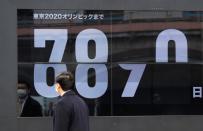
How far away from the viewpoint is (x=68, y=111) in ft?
22.4

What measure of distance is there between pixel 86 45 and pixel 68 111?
401 centimetres

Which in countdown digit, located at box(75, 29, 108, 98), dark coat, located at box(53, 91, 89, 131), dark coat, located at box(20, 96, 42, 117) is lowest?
dark coat, located at box(20, 96, 42, 117)

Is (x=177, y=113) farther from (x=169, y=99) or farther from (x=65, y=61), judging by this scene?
(x=65, y=61)

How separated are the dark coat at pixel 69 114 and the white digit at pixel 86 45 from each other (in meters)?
3.78

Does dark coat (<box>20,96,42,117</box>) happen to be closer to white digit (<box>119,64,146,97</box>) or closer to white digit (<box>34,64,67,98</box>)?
white digit (<box>34,64,67,98</box>)

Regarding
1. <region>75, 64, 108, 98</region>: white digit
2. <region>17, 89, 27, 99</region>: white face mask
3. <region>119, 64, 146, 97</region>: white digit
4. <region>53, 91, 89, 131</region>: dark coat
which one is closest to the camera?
<region>53, 91, 89, 131</region>: dark coat

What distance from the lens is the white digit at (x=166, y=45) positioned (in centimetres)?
1093

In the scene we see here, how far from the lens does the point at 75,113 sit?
687 centimetres

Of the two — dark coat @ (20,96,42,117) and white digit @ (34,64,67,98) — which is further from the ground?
white digit @ (34,64,67,98)

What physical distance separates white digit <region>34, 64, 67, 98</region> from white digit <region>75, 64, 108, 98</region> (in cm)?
36

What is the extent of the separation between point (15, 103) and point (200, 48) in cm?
364

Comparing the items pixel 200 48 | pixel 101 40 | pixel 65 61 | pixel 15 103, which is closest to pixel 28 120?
pixel 15 103

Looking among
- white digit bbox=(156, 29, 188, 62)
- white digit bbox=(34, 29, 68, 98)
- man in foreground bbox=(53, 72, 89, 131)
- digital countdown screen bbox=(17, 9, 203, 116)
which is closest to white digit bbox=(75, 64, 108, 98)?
digital countdown screen bbox=(17, 9, 203, 116)

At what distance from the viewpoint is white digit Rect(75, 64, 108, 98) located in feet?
35.1
